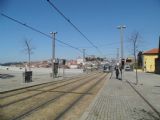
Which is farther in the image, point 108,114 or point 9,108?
point 9,108

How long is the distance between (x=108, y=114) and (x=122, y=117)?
0.73 m

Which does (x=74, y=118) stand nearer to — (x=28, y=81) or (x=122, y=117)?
(x=122, y=117)

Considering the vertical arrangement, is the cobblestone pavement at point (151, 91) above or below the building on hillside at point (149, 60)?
below

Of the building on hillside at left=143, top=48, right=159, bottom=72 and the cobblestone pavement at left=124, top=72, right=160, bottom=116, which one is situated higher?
the building on hillside at left=143, top=48, right=159, bottom=72

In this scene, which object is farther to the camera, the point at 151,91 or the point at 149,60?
the point at 149,60

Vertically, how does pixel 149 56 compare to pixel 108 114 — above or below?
above

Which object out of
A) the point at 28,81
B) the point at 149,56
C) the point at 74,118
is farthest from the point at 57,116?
the point at 149,56

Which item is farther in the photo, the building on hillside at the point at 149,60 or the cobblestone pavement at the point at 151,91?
the building on hillside at the point at 149,60

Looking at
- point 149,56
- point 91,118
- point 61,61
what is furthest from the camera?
point 149,56

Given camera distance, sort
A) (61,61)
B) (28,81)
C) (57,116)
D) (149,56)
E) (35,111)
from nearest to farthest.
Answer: (57,116) → (35,111) → (28,81) → (61,61) → (149,56)

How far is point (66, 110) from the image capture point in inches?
476

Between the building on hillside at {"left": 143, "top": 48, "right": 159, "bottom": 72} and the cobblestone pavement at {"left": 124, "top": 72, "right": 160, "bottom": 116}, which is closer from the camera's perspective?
the cobblestone pavement at {"left": 124, "top": 72, "right": 160, "bottom": 116}

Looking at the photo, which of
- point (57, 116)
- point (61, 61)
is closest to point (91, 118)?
point (57, 116)

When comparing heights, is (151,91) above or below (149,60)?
below
